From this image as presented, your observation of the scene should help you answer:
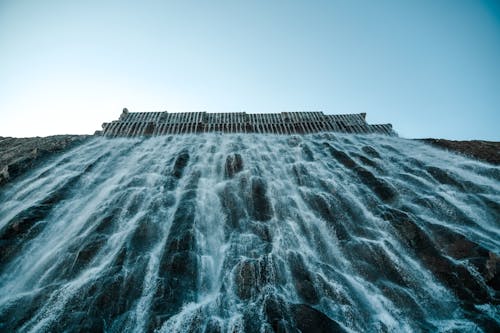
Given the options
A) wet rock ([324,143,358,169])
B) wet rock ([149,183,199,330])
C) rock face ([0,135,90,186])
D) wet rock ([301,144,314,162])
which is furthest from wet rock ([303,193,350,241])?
rock face ([0,135,90,186])

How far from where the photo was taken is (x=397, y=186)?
1371 centimetres

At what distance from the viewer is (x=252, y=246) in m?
10.3

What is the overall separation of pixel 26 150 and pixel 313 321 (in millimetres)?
19810

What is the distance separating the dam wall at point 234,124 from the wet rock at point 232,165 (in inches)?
300

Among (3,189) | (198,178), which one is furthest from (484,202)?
(3,189)

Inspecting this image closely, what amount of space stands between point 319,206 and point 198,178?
6.15 m

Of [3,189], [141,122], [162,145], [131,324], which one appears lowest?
[131,324]

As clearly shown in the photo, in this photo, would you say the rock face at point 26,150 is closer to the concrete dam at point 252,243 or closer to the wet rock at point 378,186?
the concrete dam at point 252,243

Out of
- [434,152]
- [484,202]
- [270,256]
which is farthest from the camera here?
[434,152]

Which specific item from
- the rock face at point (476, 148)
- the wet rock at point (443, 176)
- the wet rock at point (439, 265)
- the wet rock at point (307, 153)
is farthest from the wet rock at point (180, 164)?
the rock face at point (476, 148)

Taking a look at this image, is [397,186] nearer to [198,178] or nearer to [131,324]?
[198,178]

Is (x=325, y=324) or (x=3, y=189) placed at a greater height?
(x=3, y=189)

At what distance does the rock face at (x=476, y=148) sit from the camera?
16031mm

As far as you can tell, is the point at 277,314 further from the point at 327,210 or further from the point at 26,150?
the point at 26,150
